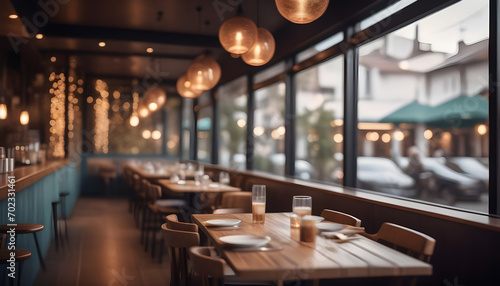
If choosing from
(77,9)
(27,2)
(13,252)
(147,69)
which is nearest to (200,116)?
(147,69)

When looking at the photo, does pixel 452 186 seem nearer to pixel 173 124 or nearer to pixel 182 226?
pixel 173 124

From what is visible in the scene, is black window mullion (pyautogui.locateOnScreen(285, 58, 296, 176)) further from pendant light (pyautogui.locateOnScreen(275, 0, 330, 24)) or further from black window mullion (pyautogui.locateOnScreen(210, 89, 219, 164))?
black window mullion (pyautogui.locateOnScreen(210, 89, 219, 164))

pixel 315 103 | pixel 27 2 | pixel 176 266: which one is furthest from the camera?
pixel 315 103

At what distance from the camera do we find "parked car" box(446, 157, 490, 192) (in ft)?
43.3

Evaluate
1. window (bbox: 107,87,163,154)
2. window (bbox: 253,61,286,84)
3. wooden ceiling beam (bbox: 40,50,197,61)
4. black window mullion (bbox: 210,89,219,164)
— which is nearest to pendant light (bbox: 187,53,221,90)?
window (bbox: 253,61,286,84)

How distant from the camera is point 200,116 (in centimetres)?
1261

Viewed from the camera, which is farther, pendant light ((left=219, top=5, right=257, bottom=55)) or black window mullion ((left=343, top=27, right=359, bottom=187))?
black window mullion ((left=343, top=27, right=359, bottom=187))

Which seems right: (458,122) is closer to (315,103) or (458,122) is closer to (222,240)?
(315,103)

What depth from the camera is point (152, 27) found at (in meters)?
7.64

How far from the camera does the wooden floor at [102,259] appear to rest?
454 cm

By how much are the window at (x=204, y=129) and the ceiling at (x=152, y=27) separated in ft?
6.11

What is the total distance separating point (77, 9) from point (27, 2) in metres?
0.87

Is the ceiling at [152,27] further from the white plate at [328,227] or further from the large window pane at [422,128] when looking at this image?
the large window pane at [422,128]

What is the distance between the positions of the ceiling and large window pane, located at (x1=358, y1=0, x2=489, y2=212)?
5911mm
